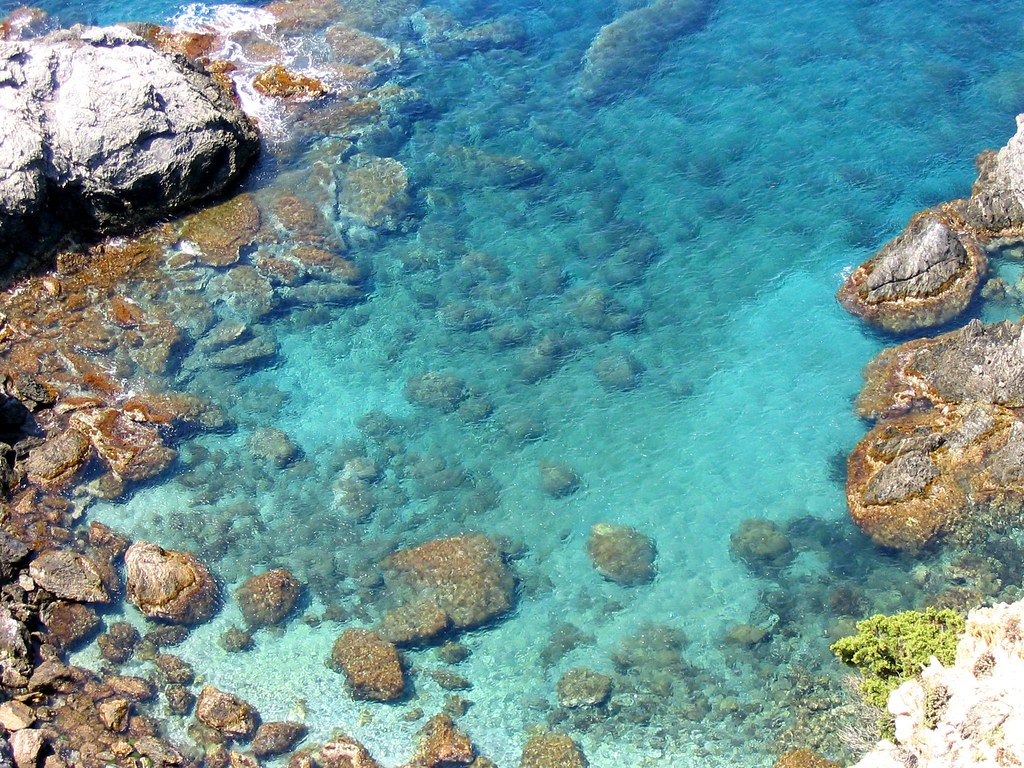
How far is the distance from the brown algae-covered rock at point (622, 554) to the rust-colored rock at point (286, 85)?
23.5 meters

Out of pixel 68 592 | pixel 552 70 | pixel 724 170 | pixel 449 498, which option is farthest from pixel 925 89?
pixel 68 592

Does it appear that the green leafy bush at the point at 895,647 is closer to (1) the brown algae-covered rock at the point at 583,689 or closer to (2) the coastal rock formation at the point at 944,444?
(2) the coastal rock formation at the point at 944,444

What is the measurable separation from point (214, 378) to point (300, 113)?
1399 cm

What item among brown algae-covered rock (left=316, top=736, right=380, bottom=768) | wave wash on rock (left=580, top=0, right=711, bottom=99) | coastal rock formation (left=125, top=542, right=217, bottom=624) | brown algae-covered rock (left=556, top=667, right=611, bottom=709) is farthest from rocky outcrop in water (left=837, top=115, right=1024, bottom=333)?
coastal rock formation (left=125, top=542, right=217, bottom=624)

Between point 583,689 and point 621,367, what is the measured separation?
11053 millimetres

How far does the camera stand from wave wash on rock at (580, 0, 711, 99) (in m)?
40.8

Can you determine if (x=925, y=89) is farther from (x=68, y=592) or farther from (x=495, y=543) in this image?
(x=68, y=592)

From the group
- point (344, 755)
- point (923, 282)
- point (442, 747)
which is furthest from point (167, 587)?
point (923, 282)

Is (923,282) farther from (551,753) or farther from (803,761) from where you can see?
(551,753)

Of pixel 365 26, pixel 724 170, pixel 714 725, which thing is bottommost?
pixel 714 725

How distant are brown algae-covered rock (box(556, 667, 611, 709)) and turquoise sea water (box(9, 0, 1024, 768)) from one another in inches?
15.6

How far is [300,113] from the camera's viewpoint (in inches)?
1534

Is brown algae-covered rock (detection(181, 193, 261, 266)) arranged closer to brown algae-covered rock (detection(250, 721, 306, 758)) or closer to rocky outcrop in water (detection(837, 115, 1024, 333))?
brown algae-covered rock (detection(250, 721, 306, 758))

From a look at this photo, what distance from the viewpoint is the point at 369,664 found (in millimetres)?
24438
